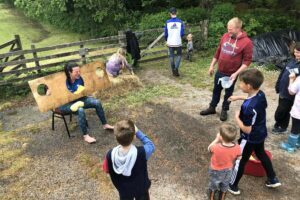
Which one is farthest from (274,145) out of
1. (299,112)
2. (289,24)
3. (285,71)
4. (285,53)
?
(289,24)

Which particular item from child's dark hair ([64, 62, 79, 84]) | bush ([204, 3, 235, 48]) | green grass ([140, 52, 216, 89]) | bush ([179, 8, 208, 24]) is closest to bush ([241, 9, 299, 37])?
bush ([204, 3, 235, 48])

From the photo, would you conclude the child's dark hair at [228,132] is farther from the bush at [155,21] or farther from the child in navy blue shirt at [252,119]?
the bush at [155,21]

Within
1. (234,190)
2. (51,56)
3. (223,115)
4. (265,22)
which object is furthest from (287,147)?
(265,22)

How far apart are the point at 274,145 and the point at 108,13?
450 inches

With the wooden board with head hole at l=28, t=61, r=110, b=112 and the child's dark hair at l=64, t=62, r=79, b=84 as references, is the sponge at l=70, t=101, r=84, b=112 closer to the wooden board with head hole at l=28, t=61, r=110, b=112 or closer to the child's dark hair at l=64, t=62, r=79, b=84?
the wooden board with head hole at l=28, t=61, r=110, b=112

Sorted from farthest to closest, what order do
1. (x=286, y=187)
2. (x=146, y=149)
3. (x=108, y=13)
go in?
(x=108, y=13)
(x=286, y=187)
(x=146, y=149)

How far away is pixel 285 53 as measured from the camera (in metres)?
10.3

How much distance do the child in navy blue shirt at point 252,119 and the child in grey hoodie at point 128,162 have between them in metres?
1.48

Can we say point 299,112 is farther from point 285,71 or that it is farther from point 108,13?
point 108,13

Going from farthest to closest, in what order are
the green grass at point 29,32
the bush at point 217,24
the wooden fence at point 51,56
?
the green grass at point 29,32 < the bush at point 217,24 < the wooden fence at point 51,56

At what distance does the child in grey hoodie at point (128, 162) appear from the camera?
3048 mm

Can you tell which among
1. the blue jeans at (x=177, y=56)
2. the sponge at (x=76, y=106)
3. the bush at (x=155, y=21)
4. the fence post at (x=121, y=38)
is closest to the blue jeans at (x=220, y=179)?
the sponge at (x=76, y=106)

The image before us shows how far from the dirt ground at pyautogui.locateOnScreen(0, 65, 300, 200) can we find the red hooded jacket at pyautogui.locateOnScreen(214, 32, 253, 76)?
1227mm

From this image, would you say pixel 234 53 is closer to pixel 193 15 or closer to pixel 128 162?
pixel 128 162
